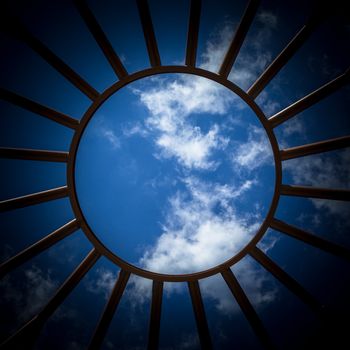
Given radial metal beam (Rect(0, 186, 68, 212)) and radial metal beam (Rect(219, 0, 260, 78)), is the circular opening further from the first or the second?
radial metal beam (Rect(219, 0, 260, 78))

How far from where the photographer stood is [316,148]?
691 cm

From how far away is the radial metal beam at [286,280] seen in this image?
7.55 meters

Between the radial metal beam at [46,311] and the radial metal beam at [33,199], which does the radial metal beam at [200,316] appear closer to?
the radial metal beam at [46,311]

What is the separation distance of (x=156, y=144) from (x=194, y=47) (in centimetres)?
403

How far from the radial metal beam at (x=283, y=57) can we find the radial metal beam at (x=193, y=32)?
1.44 metres

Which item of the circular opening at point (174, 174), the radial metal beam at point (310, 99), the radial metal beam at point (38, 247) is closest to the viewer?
the radial metal beam at point (310, 99)

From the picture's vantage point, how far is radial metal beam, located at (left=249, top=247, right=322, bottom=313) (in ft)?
24.8

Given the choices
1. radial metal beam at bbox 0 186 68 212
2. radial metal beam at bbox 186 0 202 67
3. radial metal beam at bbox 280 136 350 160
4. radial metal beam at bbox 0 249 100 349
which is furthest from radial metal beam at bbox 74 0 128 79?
radial metal beam at bbox 0 249 100 349

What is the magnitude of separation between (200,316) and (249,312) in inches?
47.7

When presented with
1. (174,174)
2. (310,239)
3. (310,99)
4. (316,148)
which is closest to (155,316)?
(310,239)

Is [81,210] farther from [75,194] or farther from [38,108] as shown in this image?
[38,108]

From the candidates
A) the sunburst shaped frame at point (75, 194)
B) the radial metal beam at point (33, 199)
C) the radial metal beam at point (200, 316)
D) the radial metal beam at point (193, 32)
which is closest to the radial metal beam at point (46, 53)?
the sunburst shaped frame at point (75, 194)

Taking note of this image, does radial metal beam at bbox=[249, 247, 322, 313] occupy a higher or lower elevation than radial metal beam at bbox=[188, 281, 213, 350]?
higher

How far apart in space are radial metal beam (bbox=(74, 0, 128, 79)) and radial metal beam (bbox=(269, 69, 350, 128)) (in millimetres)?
3523
